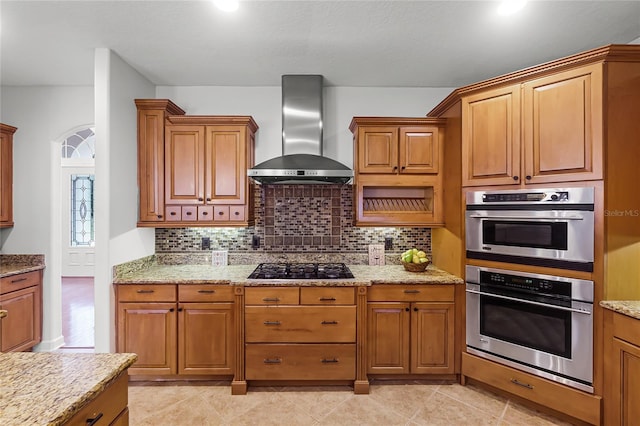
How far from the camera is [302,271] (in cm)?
274

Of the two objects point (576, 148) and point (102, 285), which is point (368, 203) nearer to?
point (576, 148)

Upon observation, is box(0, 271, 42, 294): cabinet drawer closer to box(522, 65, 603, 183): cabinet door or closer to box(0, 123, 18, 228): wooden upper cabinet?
box(0, 123, 18, 228): wooden upper cabinet

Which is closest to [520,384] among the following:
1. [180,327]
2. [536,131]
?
[536,131]

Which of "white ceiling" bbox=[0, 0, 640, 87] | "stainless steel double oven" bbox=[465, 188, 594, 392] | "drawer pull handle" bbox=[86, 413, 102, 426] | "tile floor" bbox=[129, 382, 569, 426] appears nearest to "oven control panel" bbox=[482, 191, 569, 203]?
"stainless steel double oven" bbox=[465, 188, 594, 392]

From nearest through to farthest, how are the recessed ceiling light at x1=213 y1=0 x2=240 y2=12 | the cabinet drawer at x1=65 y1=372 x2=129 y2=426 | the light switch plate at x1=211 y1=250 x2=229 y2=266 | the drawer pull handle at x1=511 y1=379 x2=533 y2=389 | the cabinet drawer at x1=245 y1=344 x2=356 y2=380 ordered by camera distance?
the cabinet drawer at x1=65 y1=372 x2=129 y2=426, the recessed ceiling light at x1=213 y1=0 x2=240 y2=12, the drawer pull handle at x1=511 y1=379 x2=533 y2=389, the cabinet drawer at x1=245 y1=344 x2=356 y2=380, the light switch plate at x1=211 y1=250 x2=229 y2=266

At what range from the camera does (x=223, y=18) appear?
2111 millimetres

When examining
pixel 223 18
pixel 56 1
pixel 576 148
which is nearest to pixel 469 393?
pixel 576 148

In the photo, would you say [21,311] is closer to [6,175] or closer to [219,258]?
[6,175]

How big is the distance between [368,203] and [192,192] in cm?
169

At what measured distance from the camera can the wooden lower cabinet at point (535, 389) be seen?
1.96m

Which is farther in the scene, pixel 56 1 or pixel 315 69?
pixel 315 69

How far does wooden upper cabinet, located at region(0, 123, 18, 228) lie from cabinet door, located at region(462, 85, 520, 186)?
4389mm

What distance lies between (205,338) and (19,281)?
2030 mm

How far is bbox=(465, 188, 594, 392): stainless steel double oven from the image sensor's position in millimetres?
1988
